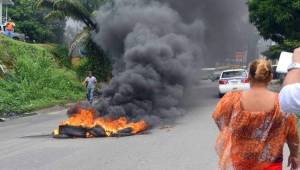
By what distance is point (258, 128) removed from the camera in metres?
4.43

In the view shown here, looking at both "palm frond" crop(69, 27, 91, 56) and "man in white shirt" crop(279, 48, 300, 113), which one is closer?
"man in white shirt" crop(279, 48, 300, 113)

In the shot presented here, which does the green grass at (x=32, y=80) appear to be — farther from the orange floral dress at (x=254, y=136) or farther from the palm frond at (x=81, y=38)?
the orange floral dress at (x=254, y=136)

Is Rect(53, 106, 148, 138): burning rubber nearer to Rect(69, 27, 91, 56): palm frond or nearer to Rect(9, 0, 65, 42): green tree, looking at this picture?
Rect(69, 27, 91, 56): palm frond

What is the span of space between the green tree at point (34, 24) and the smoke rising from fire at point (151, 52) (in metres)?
24.6

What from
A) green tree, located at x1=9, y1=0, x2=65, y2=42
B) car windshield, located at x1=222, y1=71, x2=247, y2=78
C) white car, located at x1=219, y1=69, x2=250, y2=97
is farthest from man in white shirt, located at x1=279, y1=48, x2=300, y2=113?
green tree, located at x1=9, y1=0, x2=65, y2=42

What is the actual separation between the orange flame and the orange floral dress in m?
8.49

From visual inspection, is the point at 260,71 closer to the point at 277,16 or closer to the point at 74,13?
the point at 277,16

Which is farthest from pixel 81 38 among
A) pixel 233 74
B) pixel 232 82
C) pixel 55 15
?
pixel 232 82

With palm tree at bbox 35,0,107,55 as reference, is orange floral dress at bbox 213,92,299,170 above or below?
below

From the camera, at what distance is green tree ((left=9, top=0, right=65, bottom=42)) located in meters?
45.0

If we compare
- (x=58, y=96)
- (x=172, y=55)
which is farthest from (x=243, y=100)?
(x=58, y=96)

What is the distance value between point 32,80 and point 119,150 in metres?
17.0

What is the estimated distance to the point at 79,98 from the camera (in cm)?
2797

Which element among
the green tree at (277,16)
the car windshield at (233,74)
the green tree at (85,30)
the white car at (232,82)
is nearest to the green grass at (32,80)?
the green tree at (85,30)
